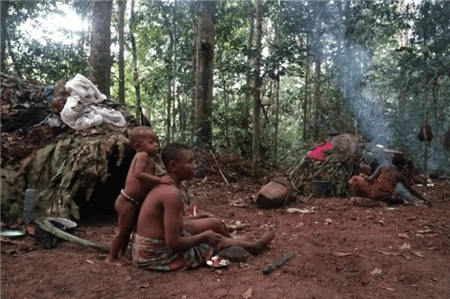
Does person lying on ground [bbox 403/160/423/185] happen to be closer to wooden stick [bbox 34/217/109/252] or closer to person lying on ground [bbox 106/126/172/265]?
person lying on ground [bbox 106/126/172/265]

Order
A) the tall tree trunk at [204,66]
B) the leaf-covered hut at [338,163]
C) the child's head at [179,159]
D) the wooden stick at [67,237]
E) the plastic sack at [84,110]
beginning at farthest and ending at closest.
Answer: the tall tree trunk at [204,66] → the leaf-covered hut at [338,163] → the plastic sack at [84,110] → the wooden stick at [67,237] → the child's head at [179,159]

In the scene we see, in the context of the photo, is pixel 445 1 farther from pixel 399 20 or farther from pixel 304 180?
pixel 304 180

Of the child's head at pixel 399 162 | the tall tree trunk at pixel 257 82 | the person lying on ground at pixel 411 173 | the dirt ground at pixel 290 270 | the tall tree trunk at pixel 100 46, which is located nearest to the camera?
the dirt ground at pixel 290 270

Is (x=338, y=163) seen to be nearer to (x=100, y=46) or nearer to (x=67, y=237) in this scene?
(x=100, y=46)

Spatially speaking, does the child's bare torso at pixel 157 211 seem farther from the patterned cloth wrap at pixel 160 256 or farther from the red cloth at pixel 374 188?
the red cloth at pixel 374 188

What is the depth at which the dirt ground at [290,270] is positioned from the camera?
2719mm

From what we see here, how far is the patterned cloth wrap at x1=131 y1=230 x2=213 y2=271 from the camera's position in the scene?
123 inches

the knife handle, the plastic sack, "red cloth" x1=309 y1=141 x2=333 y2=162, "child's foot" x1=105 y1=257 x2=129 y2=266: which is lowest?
"child's foot" x1=105 y1=257 x2=129 y2=266

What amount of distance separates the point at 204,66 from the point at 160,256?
26.7ft

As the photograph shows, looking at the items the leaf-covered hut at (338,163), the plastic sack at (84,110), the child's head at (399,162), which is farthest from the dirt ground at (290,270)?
the leaf-covered hut at (338,163)

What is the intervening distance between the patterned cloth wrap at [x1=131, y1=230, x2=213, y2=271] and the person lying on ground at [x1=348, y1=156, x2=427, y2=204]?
5.02 metres

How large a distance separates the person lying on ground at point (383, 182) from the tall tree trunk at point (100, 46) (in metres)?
5.82

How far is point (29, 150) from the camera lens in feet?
17.5

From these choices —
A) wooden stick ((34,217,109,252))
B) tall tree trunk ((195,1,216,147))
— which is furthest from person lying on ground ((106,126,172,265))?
tall tree trunk ((195,1,216,147))
